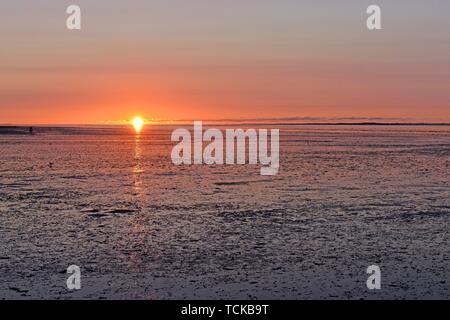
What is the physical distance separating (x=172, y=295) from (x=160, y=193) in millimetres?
11886

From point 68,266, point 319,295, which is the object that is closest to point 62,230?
point 68,266

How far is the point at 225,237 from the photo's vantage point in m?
12.9

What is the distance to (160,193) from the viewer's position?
814 inches

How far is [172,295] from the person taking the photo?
8.92 metres

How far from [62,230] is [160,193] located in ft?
23.6

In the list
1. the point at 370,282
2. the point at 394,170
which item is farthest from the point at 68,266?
the point at 394,170

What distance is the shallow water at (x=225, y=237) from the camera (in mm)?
9375

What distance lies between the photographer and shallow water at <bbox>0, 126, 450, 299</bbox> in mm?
9375

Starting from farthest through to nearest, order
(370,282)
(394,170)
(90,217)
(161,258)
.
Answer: (394,170) → (90,217) → (161,258) → (370,282)
